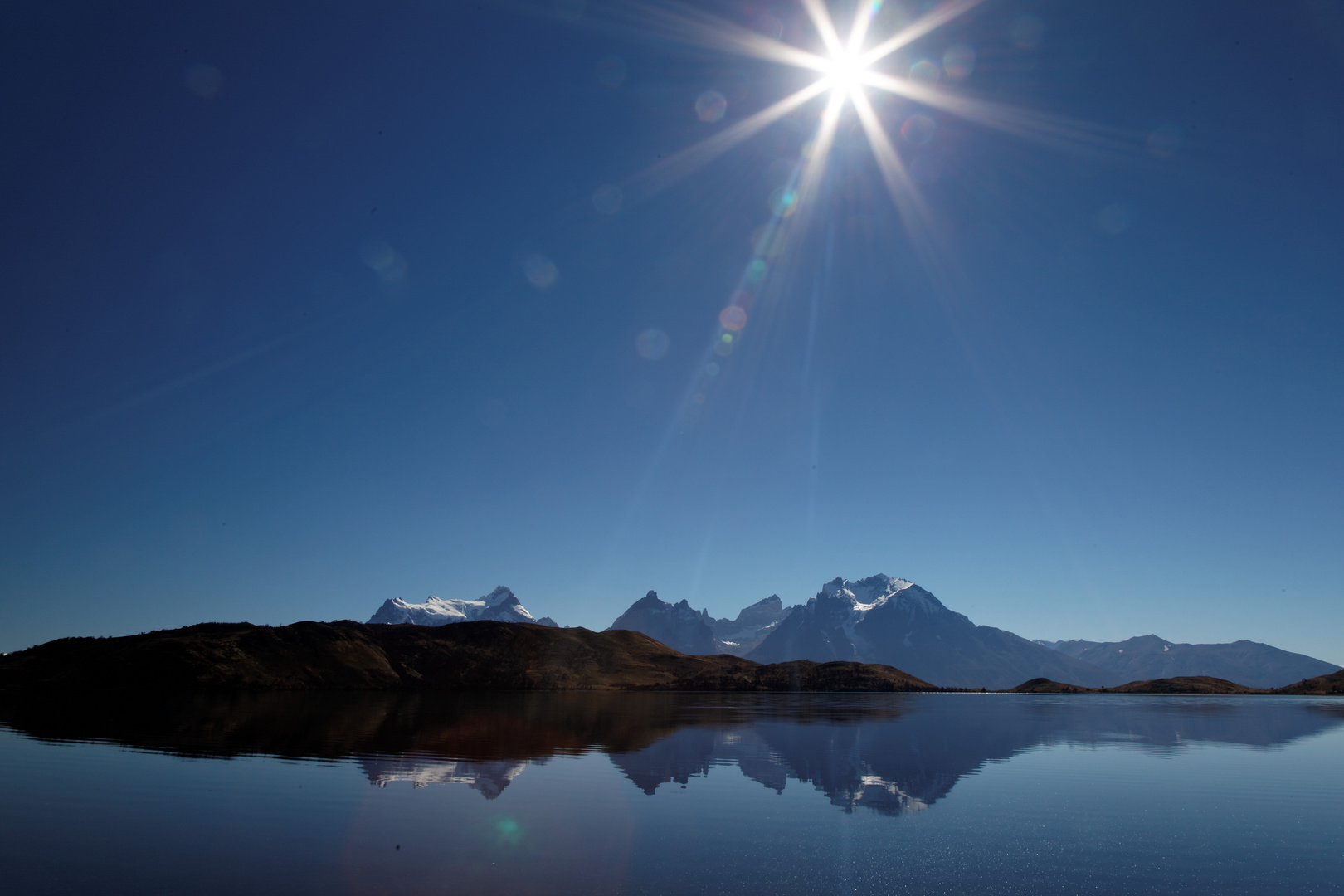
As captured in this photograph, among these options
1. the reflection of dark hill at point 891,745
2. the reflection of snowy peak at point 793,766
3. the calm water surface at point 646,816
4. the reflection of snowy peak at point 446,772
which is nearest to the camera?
the calm water surface at point 646,816

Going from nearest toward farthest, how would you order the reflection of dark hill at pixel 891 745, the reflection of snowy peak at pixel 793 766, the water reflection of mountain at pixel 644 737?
the reflection of snowy peak at pixel 793 766
the reflection of dark hill at pixel 891 745
the water reflection of mountain at pixel 644 737

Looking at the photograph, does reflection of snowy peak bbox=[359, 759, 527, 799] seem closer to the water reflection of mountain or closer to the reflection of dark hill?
the water reflection of mountain

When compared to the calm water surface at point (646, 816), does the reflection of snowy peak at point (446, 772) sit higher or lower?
higher

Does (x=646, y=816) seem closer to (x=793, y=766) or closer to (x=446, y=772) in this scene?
(x=446, y=772)

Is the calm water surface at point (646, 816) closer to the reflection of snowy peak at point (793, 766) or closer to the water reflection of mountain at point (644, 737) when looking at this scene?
the reflection of snowy peak at point (793, 766)

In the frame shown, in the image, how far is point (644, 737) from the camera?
8312cm

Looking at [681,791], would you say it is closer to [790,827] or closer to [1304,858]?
[790,827]

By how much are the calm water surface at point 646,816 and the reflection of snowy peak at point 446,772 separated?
0.41 m

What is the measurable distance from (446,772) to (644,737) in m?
36.3

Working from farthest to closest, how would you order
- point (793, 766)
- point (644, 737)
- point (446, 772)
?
point (644, 737) < point (793, 766) < point (446, 772)

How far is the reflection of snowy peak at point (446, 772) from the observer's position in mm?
46281

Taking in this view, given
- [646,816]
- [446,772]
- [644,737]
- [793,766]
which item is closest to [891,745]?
[793,766]

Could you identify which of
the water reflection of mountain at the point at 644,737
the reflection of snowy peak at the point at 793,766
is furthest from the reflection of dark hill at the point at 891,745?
the water reflection of mountain at the point at 644,737

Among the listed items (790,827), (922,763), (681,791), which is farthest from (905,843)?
(922,763)
